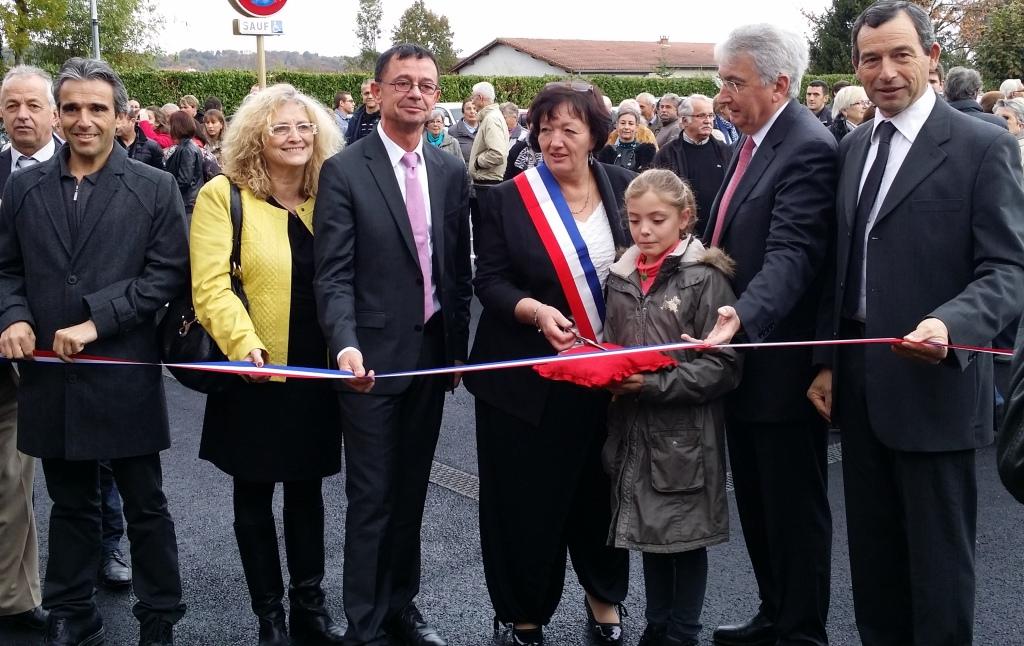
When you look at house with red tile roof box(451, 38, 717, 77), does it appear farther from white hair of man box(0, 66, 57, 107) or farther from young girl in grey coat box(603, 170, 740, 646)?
young girl in grey coat box(603, 170, 740, 646)

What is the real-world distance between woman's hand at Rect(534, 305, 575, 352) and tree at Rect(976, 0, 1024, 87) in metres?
23.8

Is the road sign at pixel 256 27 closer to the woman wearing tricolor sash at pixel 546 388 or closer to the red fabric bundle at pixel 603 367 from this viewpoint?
the woman wearing tricolor sash at pixel 546 388

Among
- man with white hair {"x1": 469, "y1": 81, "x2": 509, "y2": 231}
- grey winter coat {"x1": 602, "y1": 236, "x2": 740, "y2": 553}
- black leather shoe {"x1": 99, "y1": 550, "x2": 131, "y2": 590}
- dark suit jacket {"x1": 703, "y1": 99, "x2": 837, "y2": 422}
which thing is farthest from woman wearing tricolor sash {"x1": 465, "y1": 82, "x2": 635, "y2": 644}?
man with white hair {"x1": 469, "y1": 81, "x2": 509, "y2": 231}

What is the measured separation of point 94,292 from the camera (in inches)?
142

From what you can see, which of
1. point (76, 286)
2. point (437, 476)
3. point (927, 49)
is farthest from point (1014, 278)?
point (437, 476)

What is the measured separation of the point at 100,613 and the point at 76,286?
138cm

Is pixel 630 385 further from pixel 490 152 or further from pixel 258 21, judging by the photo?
pixel 490 152

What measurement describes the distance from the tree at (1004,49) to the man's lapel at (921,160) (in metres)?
23.6

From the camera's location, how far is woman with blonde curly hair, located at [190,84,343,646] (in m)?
3.65

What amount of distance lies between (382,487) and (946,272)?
6.59ft

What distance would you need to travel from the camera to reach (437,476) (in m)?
5.79

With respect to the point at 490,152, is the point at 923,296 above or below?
below

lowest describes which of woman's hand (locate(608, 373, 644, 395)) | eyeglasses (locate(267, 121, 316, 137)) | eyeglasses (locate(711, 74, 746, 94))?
woman's hand (locate(608, 373, 644, 395))

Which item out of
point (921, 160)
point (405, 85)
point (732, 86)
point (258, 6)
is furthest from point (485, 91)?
point (921, 160)
